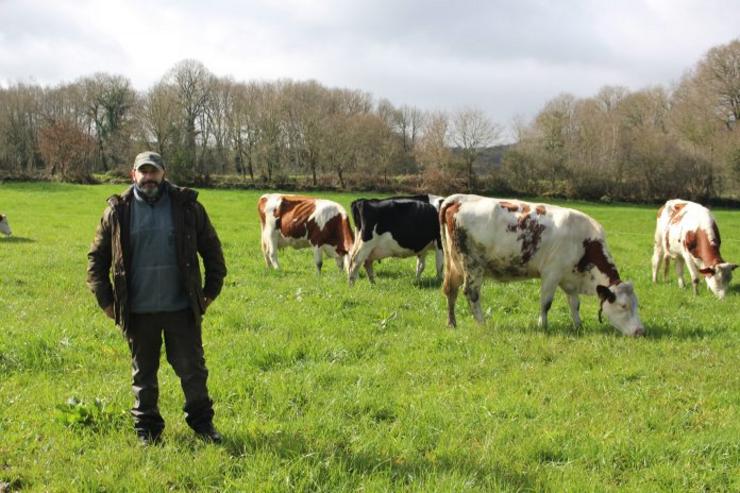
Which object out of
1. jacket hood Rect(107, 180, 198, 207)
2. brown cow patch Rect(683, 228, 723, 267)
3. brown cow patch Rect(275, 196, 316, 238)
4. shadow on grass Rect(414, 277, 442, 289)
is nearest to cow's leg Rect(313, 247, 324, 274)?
brown cow patch Rect(275, 196, 316, 238)

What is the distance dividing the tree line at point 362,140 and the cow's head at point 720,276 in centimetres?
4609

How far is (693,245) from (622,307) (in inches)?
262

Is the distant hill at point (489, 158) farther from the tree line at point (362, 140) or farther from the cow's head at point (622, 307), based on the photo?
the cow's head at point (622, 307)

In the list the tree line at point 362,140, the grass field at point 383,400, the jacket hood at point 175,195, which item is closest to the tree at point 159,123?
the tree line at point 362,140

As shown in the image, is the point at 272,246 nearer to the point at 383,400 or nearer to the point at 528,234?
the point at 528,234

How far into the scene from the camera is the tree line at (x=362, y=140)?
196 feet

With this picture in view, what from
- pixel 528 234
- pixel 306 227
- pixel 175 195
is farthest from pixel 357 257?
pixel 175 195

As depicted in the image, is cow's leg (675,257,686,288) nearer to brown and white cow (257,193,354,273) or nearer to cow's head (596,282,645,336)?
cow's head (596,282,645,336)

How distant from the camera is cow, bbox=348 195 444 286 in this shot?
13.9m

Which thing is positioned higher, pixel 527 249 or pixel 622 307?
pixel 527 249

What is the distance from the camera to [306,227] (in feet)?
52.1

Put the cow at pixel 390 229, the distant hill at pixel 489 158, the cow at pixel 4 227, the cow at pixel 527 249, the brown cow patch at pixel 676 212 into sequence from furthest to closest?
the distant hill at pixel 489 158 < the cow at pixel 4 227 < the brown cow patch at pixel 676 212 < the cow at pixel 390 229 < the cow at pixel 527 249

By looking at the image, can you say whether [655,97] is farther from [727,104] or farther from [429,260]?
[429,260]

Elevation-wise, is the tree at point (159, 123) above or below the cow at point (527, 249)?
above
